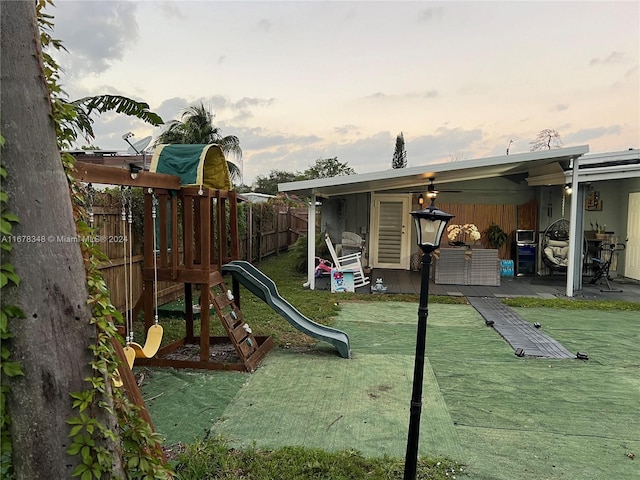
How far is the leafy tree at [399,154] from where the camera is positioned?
45125mm

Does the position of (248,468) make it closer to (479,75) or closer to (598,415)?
(598,415)

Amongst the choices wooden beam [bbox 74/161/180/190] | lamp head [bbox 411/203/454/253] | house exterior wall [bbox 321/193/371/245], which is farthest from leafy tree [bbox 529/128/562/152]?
lamp head [bbox 411/203/454/253]

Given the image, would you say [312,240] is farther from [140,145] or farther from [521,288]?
[140,145]

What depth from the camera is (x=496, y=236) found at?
37.4ft

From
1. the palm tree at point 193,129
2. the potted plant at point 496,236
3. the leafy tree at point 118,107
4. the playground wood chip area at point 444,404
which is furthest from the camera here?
the palm tree at point 193,129

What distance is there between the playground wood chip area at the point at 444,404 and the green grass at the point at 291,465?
149 mm

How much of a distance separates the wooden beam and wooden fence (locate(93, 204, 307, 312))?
1.24ft

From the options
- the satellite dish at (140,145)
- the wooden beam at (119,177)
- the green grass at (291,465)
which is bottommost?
the green grass at (291,465)

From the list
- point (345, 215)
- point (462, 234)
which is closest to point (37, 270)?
point (345, 215)

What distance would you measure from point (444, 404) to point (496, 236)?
8.46 metres

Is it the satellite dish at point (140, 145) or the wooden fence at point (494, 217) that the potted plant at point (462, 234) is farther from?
the satellite dish at point (140, 145)

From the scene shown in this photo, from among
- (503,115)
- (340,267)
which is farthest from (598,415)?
(503,115)

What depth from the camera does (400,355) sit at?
5.19 meters

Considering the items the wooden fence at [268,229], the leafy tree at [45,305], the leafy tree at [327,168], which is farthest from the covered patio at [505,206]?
the leafy tree at [327,168]
